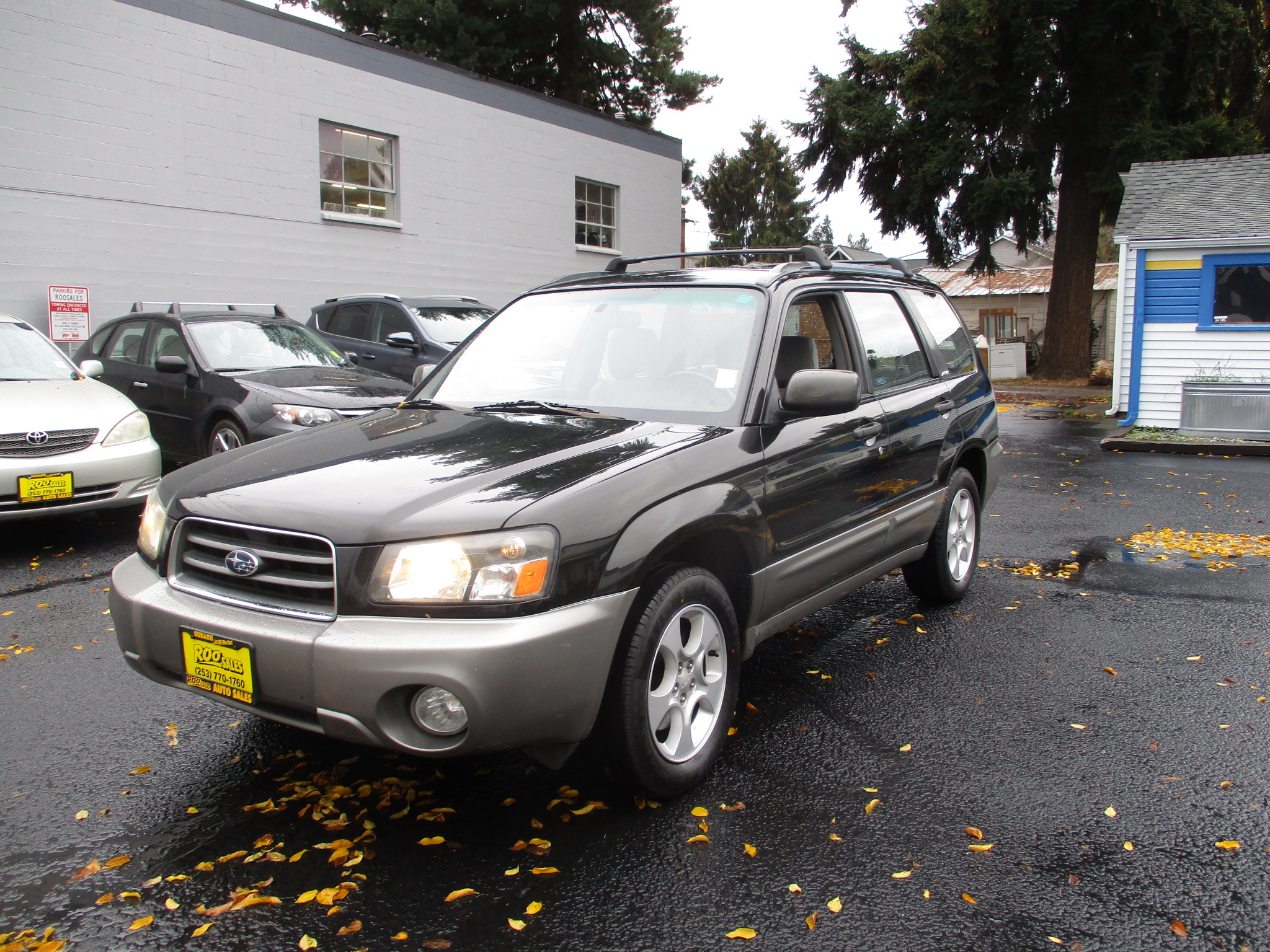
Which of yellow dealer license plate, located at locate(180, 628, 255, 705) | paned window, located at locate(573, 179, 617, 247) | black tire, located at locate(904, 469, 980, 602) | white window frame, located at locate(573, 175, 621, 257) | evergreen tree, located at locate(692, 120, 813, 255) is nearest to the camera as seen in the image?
yellow dealer license plate, located at locate(180, 628, 255, 705)

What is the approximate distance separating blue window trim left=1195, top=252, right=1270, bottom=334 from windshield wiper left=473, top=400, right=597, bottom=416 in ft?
44.7

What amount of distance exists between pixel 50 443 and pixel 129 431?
568 millimetres

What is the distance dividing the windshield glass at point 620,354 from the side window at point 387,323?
25.7ft

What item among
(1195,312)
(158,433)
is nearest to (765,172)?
(1195,312)

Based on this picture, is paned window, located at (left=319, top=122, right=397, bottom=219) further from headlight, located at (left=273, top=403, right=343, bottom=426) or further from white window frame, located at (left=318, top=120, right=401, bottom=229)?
headlight, located at (left=273, top=403, right=343, bottom=426)

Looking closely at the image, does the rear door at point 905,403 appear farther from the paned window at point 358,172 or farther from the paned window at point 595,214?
the paned window at point 595,214

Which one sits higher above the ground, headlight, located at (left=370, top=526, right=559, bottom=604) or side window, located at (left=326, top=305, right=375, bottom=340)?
side window, located at (left=326, top=305, right=375, bottom=340)

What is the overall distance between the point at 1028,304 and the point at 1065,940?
Answer: 44733mm

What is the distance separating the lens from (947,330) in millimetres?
5516

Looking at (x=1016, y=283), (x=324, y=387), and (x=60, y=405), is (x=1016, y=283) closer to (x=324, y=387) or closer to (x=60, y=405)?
(x=324, y=387)

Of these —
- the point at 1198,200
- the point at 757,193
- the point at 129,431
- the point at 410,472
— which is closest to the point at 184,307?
the point at 129,431

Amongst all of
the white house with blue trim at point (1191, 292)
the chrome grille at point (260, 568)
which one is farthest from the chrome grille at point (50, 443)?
the white house with blue trim at point (1191, 292)

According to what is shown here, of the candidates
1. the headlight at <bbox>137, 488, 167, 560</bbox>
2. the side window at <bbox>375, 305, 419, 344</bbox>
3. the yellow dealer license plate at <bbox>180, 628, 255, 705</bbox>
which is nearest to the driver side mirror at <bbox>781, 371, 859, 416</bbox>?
the yellow dealer license plate at <bbox>180, 628, 255, 705</bbox>

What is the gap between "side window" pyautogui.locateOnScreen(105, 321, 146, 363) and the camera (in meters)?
9.32
